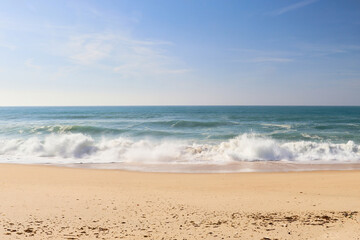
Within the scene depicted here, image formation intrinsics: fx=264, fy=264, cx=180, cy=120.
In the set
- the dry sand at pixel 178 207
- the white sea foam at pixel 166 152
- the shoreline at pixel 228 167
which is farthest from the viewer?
the white sea foam at pixel 166 152

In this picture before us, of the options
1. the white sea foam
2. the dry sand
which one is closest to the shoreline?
the white sea foam

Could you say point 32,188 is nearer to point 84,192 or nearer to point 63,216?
point 84,192

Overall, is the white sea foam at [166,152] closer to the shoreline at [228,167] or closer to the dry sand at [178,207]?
the shoreline at [228,167]

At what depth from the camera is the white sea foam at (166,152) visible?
1520 centimetres

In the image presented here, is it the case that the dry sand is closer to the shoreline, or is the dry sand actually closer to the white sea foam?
the shoreline

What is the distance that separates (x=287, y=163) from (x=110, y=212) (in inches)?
432

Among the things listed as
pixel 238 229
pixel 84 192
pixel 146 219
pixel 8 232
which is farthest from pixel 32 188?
pixel 238 229

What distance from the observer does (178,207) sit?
641 cm

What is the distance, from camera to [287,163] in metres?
14.2

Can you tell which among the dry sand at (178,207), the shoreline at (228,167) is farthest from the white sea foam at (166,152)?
the dry sand at (178,207)

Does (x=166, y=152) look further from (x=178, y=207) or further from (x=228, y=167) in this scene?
(x=178, y=207)

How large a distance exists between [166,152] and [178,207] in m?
10.4

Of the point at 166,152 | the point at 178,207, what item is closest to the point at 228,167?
the point at 166,152

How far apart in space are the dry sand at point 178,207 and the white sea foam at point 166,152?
4.85 metres
